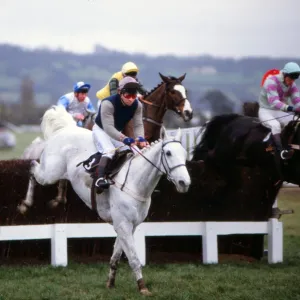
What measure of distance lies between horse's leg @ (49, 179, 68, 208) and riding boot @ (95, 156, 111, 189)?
1.42 m

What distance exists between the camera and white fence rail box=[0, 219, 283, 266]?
9.96m

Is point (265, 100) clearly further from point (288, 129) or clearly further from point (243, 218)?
point (243, 218)

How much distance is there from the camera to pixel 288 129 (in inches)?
460

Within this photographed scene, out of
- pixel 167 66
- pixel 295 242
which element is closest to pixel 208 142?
pixel 295 242

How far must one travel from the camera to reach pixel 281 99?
11.9 metres

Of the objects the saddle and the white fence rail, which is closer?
the saddle

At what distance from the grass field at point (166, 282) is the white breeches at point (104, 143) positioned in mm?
1405

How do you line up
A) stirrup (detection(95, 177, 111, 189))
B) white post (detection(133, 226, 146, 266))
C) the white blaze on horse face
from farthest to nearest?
the white blaze on horse face
white post (detection(133, 226, 146, 266))
stirrup (detection(95, 177, 111, 189))

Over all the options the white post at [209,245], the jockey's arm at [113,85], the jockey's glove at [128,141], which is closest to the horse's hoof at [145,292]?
the jockey's glove at [128,141]

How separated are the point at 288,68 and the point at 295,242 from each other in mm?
2960

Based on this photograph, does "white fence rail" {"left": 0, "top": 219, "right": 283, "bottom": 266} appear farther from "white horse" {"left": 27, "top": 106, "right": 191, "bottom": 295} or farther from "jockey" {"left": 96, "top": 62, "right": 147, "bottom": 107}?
"jockey" {"left": 96, "top": 62, "right": 147, "bottom": 107}

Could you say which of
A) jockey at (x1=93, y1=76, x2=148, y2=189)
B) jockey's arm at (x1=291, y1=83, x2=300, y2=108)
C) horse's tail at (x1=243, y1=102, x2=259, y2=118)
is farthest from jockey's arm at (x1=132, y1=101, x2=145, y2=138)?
horse's tail at (x1=243, y1=102, x2=259, y2=118)

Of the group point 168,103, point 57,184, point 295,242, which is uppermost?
point 168,103

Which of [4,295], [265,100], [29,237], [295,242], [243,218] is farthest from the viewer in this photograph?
[295,242]
